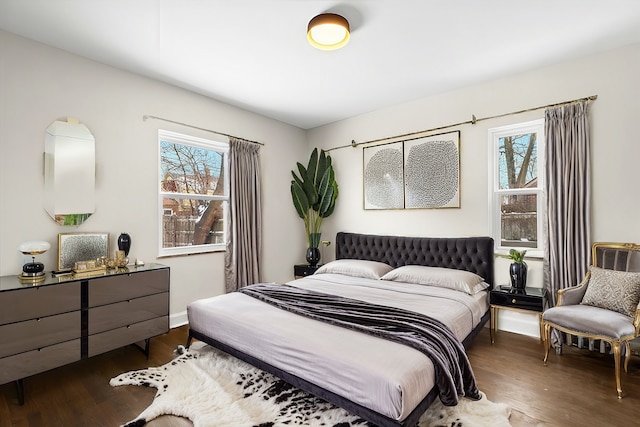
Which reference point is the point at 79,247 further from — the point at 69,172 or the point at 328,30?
the point at 328,30

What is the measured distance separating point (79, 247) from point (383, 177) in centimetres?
357

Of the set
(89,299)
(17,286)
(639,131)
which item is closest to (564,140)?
(639,131)

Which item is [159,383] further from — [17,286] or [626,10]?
[626,10]

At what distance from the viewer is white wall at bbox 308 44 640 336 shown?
9.04ft

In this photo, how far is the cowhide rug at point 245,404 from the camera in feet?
6.07

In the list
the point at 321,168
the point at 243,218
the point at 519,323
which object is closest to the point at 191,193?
the point at 243,218

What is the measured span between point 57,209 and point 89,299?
0.90m

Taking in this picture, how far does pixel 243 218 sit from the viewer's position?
4.13 m

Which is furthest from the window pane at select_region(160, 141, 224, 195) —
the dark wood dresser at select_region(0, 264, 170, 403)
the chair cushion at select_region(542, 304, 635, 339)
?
the chair cushion at select_region(542, 304, 635, 339)

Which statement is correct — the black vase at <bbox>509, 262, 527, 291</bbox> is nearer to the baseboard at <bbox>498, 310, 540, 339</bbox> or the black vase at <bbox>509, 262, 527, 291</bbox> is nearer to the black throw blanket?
the baseboard at <bbox>498, 310, 540, 339</bbox>

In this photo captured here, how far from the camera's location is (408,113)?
4.09m

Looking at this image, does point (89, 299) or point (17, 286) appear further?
point (89, 299)

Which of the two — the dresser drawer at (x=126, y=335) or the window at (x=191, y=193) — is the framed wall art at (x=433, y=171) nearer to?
the window at (x=191, y=193)

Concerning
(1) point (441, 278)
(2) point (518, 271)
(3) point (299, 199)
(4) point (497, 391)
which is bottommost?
(4) point (497, 391)
